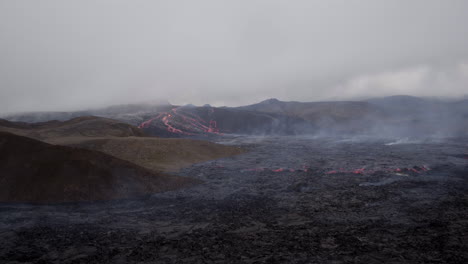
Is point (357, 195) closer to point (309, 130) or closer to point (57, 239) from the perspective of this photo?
point (57, 239)

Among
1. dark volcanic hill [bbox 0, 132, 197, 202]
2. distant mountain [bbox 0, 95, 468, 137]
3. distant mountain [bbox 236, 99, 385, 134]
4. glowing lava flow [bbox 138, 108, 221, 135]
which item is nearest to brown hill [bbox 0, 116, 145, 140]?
distant mountain [bbox 0, 95, 468, 137]

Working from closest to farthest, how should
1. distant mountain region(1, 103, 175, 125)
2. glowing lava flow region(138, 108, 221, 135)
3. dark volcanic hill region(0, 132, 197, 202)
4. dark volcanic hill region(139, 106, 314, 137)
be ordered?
dark volcanic hill region(0, 132, 197, 202) < glowing lava flow region(138, 108, 221, 135) < dark volcanic hill region(139, 106, 314, 137) < distant mountain region(1, 103, 175, 125)

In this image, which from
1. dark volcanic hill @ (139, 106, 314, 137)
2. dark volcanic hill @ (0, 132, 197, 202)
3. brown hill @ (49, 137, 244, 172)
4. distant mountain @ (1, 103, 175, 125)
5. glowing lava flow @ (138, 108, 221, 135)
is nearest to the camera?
dark volcanic hill @ (0, 132, 197, 202)

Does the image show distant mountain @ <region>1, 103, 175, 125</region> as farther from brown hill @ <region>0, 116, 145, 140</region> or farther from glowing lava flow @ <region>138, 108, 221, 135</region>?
brown hill @ <region>0, 116, 145, 140</region>

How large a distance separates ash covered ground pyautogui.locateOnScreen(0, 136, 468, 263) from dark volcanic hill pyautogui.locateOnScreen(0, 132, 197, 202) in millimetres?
772

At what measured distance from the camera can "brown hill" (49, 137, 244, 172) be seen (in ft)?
57.8

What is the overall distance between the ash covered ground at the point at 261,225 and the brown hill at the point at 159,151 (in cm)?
703

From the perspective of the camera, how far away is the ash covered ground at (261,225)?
534 cm

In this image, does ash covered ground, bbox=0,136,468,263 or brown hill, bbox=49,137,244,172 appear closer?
ash covered ground, bbox=0,136,468,263

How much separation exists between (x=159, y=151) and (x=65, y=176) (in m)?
9.01

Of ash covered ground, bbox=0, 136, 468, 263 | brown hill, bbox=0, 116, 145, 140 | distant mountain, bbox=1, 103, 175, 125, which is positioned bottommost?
ash covered ground, bbox=0, 136, 468, 263

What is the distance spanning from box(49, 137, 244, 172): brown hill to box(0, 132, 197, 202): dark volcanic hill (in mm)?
4413

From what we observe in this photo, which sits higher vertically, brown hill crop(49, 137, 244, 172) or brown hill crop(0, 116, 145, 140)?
brown hill crop(0, 116, 145, 140)

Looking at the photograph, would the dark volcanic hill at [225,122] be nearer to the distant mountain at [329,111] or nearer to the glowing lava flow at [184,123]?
the glowing lava flow at [184,123]
